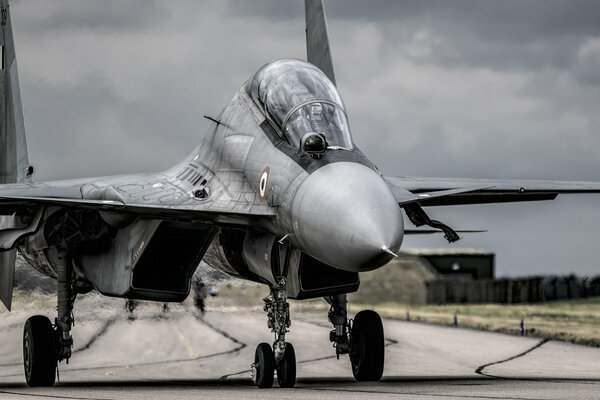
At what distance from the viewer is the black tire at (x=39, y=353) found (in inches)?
606

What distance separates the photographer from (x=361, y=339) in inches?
598

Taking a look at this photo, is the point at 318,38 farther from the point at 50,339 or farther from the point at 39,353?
the point at 39,353

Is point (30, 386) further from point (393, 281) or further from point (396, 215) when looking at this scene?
point (393, 281)

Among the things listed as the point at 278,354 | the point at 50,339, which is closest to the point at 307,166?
the point at 278,354

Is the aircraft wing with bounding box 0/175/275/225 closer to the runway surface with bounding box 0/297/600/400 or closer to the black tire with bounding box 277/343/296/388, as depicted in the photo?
the black tire with bounding box 277/343/296/388

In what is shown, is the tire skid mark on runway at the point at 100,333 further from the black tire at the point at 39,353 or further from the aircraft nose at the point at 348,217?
the aircraft nose at the point at 348,217

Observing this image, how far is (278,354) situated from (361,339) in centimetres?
187

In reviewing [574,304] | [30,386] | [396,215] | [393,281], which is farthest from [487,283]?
[396,215]

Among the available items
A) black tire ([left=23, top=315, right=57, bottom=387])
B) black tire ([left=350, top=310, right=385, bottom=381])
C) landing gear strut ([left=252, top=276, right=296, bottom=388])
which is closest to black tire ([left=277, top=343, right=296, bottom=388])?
landing gear strut ([left=252, top=276, right=296, bottom=388])

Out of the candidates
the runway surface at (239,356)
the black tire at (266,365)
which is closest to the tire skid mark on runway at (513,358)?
the runway surface at (239,356)

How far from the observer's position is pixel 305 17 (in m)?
20.4

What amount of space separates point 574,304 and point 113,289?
24092mm

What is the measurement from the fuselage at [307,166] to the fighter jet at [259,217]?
2 centimetres

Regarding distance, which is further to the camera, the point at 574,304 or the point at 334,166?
the point at 574,304
